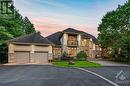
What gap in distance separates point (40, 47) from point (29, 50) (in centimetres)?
275

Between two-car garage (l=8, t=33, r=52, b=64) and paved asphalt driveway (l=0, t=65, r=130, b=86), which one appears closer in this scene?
paved asphalt driveway (l=0, t=65, r=130, b=86)

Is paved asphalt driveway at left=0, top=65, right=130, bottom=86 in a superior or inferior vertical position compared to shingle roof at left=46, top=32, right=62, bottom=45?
inferior

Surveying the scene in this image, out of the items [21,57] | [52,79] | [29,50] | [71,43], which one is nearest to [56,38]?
[71,43]

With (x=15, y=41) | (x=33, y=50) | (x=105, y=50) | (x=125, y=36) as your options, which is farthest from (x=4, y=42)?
(x=105, y=50)

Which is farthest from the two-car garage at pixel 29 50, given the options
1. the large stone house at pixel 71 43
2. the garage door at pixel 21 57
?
the large stone house at pixel 71 43

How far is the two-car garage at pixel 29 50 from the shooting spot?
5481 cm

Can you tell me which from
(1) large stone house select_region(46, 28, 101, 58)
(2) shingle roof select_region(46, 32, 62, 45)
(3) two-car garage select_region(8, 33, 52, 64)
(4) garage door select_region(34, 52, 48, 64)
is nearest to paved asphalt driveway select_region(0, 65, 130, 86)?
(3) two-car garage select_region(8, 33, 52, 64)

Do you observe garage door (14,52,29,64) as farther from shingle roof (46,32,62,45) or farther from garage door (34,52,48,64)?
shingle roof (46,32,62,45)

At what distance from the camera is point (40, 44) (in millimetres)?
58031

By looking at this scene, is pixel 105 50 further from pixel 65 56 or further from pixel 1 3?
pixel 1 3

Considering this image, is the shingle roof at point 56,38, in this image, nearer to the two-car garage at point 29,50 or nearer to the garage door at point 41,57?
the two-car garage at point 29,50

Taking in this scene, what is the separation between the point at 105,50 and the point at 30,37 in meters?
24.3

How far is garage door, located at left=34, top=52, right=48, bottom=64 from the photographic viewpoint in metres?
57.4

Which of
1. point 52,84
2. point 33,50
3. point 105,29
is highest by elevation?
point 105,29
